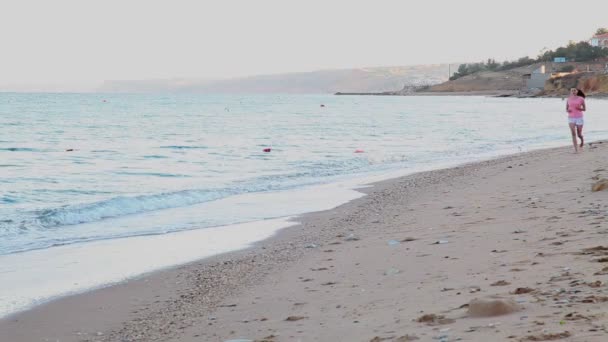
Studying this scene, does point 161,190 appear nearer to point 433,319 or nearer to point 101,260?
point 101,260

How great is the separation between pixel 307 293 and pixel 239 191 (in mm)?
10550

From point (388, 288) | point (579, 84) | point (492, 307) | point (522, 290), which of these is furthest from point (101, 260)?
point (579, 84)

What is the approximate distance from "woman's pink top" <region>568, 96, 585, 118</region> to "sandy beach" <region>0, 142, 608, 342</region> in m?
8.82

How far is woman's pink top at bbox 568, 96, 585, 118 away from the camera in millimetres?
19203

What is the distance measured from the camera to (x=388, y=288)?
6.39m

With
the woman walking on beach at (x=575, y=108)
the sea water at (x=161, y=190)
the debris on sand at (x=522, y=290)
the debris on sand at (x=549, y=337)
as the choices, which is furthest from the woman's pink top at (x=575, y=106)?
the debris on sand at (x=549, y=337)

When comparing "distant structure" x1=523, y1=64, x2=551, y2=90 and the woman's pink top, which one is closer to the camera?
the woman's pink top

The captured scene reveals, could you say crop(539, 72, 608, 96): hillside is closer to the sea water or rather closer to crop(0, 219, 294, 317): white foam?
Result: the sea water

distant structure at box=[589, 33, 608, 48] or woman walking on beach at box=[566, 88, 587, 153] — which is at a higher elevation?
distant structure at box=[589, 33, 608, 48]

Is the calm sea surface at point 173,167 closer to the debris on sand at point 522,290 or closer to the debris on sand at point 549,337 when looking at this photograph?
the debris on sand at point 522,290

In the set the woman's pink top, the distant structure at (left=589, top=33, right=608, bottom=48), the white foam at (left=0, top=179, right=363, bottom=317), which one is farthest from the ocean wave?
the distant structure at (left=589, top=33, right=608, bottom=48)

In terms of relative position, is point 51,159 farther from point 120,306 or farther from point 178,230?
point 120,306

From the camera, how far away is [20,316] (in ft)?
21.8

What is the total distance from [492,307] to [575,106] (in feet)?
51.4
